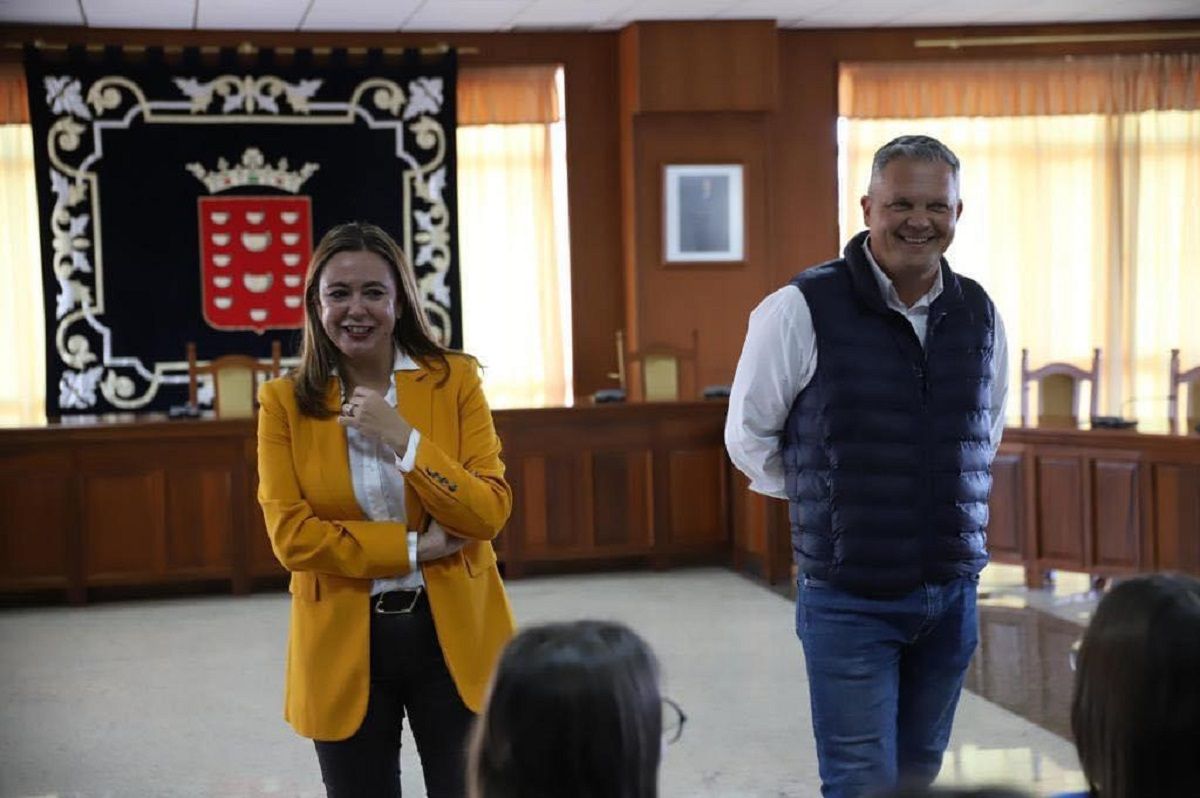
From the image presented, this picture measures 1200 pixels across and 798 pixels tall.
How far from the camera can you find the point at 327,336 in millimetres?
2426

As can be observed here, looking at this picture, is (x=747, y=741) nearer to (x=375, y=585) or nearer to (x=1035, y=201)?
(x=375, y=585)

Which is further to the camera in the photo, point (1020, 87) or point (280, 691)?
point (1020, 87)

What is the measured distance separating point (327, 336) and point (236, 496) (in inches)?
221

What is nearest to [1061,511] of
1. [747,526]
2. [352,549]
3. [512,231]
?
[747,526]

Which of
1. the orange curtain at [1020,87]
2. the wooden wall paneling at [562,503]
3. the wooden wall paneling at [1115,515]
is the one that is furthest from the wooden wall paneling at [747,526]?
the orange curtain at [1020,87]

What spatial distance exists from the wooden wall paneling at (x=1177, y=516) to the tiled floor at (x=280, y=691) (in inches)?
20.8

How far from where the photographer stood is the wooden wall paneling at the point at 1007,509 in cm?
753

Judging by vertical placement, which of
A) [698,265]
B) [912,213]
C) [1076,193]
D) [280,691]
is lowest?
[280,691]

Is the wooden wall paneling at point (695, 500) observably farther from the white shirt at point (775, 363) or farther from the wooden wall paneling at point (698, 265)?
the white shirt at point (775, 363)

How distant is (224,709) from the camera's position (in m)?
5.61

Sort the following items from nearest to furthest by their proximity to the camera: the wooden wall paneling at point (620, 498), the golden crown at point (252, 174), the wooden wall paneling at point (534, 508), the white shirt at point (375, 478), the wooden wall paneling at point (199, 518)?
the white shirt at point (375, 478), the wooden wall paneling at point (199, 518), the wooden wall paneling at point (534, 508), the wooden wall paneling at point (620, 498), the golden crown at point (252, 174)

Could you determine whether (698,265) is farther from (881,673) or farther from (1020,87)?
(881,673)

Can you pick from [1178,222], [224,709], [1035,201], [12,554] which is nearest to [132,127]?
[12,554]

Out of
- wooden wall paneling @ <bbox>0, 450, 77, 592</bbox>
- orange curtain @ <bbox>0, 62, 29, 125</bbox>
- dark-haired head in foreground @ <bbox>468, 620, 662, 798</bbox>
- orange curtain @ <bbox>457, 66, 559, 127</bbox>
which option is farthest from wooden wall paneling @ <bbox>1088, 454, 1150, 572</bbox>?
orange curtain @ <bbox>0, 62, 29, 125</bbox>
